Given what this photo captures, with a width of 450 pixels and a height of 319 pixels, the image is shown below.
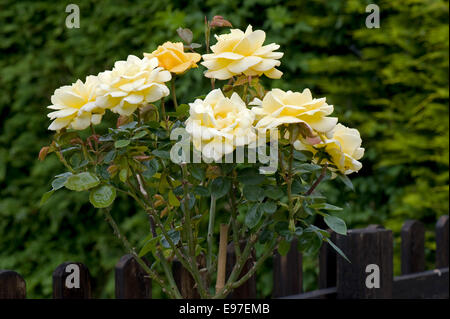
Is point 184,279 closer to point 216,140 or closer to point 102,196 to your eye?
point 102,196

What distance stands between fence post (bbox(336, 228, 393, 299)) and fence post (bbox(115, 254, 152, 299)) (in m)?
0.63

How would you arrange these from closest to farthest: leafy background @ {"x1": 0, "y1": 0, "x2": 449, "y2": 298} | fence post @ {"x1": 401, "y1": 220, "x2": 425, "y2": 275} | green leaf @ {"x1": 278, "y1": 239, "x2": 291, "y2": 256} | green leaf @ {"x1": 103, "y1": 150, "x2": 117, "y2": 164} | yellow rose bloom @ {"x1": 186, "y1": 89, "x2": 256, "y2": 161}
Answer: yellow rose bloom @ {"x1": 186, "y1": 89, "x2": 256, "y2": 161}
green leaf @ {"x1": 103, "y1": 150, "x2": 117, "y2": 164}
green leaf @ {"x1": 278, "y1": 239, "x2": 291, "y2": 256}
fence post @ {"x1": 401, "y1": 220, "x2": 425, "y2": 275}
leafy background @ {"x1": 0, "y1": 0, "x2": 449, "y2": 298}

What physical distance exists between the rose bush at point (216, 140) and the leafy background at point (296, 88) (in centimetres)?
156

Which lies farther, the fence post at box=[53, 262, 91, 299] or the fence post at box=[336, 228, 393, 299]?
the fence post at box=[336, 228, 393, 299]

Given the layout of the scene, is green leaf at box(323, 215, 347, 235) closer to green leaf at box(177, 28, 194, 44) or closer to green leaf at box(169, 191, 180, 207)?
green leaf at box(169, 191, 180, 207)

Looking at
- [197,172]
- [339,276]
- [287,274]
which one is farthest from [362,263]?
[197,172]

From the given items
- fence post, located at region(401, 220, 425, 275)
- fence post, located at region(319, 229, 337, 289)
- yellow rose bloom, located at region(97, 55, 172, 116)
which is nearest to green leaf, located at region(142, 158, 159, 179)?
yellow rose bloom, located at region(97, 55, 172, 116)

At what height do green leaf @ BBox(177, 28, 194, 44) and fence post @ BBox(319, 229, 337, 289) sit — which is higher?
green leaf @ BBox(177, 28, 194, 44)

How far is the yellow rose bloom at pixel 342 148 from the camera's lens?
3.31 ft

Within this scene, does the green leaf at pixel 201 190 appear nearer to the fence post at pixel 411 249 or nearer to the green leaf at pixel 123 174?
the green leaf at pixel 123 174

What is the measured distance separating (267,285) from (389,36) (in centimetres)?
132

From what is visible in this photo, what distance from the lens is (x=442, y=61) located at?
2.68m

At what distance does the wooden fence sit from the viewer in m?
1.42

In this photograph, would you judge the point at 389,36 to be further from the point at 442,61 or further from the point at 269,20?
the point at 269,20
